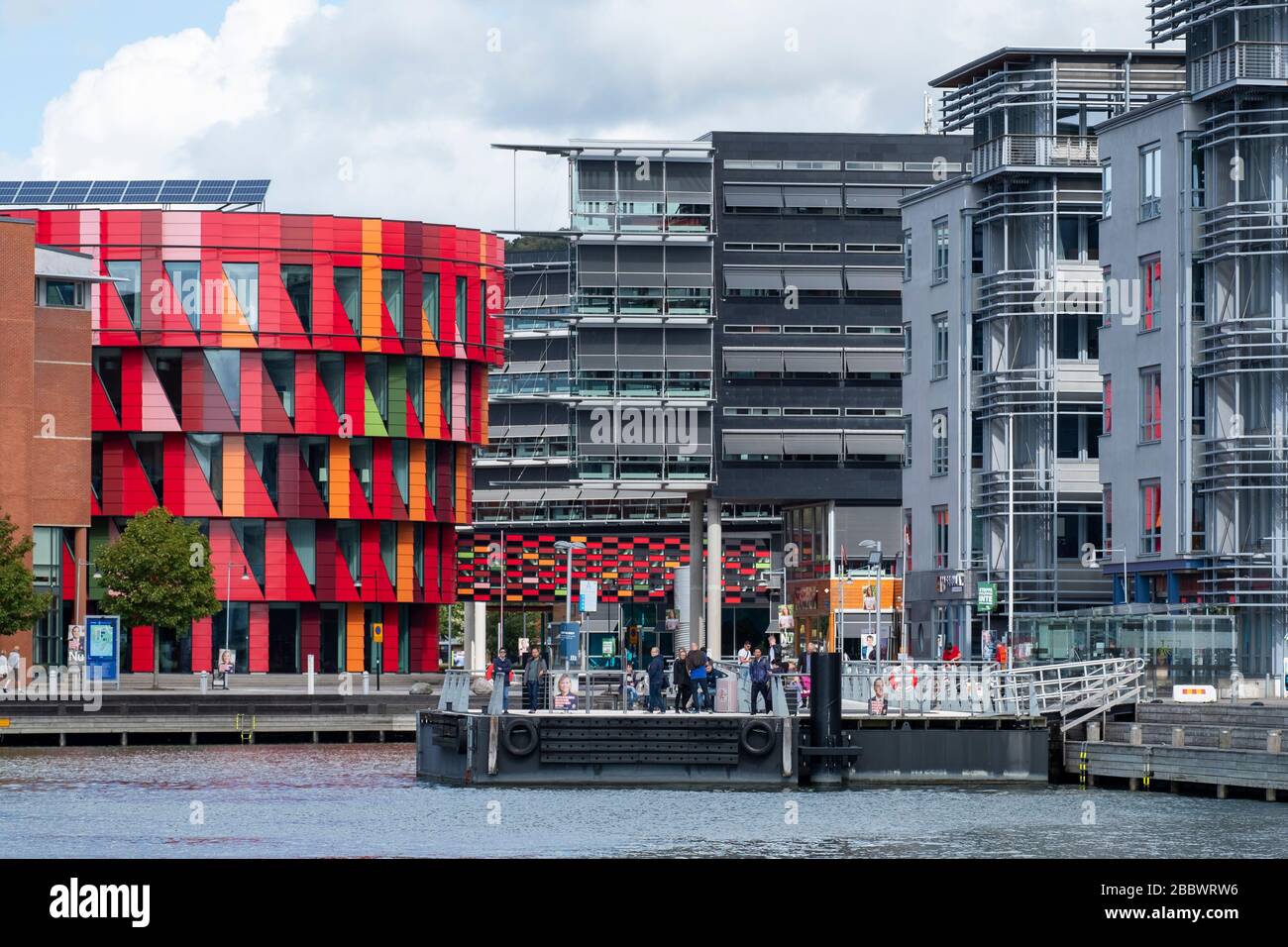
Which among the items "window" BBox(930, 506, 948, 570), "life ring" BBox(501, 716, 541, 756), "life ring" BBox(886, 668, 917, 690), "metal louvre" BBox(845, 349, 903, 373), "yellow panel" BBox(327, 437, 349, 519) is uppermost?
"metal louvre" BBox(845, 349, 903, 373)

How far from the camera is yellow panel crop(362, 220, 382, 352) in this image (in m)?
100

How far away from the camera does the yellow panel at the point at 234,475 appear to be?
98.9 metres

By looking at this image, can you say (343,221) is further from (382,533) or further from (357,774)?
(357,774)

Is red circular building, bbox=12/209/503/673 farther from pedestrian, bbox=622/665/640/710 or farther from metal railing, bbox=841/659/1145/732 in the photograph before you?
metal railing, bbox=841/659/1145/732

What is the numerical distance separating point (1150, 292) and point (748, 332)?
33.8 metres

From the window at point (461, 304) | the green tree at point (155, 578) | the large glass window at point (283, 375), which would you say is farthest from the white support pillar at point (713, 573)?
the green tree at point (155, 578)

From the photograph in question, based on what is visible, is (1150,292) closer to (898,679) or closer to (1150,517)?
(1150,517)

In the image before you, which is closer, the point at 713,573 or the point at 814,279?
the point at 814,279

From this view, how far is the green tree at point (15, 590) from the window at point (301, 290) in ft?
63.2

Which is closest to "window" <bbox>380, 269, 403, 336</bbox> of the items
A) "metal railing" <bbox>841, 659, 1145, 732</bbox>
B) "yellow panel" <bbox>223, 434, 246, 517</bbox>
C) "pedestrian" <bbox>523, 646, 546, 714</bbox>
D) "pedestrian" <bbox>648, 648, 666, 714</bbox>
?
"yellow panel" <bbox>223, 434, 246, 517</bbox>

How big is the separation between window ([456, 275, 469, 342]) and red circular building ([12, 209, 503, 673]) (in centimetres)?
11

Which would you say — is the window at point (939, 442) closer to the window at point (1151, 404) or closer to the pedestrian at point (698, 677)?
the window at point (1151, 404)

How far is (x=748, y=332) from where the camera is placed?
105438 millimetres

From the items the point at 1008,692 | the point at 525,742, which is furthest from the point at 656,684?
the point at 1008,692
